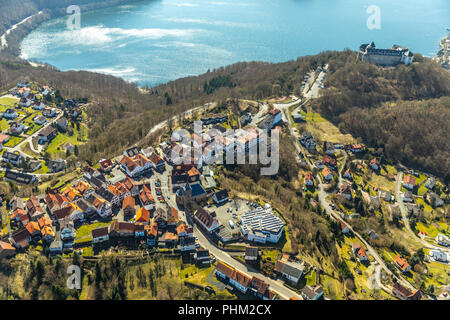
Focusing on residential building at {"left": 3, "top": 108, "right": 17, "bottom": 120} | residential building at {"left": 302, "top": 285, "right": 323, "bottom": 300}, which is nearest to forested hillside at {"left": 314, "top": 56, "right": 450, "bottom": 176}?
residential building at {"left": 302, "top": 285, "right": 323, "bottom": 300}

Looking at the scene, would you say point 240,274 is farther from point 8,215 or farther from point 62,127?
point 62,127

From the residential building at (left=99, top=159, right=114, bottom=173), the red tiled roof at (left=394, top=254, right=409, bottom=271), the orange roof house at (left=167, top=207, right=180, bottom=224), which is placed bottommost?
the red tiled roof at (left=394, top=254, right=409, bottom=271)

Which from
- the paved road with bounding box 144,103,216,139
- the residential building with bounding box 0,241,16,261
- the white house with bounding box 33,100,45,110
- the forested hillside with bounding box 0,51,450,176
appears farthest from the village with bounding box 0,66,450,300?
the forested hillside with bounding box 0,51,450,176

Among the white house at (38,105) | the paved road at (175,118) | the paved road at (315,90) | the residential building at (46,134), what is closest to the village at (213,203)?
the residential building at (46,134)

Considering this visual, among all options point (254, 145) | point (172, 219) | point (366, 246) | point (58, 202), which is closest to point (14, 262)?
point (58, 202)

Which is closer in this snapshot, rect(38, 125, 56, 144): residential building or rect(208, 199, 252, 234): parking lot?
rect(208, 199, 252, 234): parking lot

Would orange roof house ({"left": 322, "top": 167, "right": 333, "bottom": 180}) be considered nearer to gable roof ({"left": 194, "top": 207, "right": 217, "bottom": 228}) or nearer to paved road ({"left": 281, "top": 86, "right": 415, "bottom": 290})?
paved road ({"left": 281, "top": 86, "right": 415, "bottom": 290})

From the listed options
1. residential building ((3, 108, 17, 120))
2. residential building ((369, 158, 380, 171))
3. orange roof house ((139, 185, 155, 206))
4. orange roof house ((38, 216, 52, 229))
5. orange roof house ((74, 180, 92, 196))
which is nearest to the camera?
orange roof house ((38, 216, 52, 229))

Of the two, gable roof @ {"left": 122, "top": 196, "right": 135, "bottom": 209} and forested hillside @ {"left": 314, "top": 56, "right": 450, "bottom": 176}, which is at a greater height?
forested hillside @ {"left": 314, "top": 56, "right": 450, "bottom": 176}

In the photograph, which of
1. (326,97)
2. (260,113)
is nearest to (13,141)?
(260,113)

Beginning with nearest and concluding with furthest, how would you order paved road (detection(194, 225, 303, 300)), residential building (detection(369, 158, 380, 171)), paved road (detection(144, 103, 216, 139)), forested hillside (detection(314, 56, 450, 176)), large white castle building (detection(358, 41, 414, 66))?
paved road (detection(194, 225, 303, 300))
paved road (detection(144, 103, 216, 139))
residential building (detection(369, 158, 380, 171))
forested hillside (detection(314, 56, 450, 176))
large white castle building (detection(358, 41, 414, 66))
